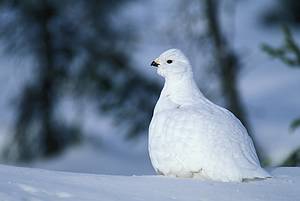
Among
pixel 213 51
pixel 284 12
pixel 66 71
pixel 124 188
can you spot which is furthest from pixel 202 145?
pixel 284 12

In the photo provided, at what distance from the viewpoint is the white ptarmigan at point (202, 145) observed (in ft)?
20.7

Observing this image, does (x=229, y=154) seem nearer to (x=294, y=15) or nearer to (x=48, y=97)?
(x=48, y=97)

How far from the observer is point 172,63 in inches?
288

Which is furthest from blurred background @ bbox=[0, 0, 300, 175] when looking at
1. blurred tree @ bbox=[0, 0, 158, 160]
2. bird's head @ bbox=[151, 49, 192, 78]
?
bird's head @ bbox=[151, 49, 192, 78]

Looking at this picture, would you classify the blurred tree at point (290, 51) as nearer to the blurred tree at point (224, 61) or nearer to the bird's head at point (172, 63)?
the bird's head at point (172, 63)

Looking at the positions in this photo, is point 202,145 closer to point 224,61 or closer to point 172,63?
point 172,63

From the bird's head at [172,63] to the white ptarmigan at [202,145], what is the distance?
17.6 inches

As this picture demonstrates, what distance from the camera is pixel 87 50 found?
15203mm

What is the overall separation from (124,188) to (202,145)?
83 cm

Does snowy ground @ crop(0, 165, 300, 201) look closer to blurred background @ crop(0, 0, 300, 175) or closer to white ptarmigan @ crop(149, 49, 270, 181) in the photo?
white ptarmigan @ crop(149, 49, 270, 181)

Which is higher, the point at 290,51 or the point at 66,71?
the point at 290,51

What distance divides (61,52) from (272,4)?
11550mm

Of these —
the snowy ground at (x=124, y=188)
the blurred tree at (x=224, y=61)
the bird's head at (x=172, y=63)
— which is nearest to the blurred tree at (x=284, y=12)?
the blurred tree at (x=224, y=61)

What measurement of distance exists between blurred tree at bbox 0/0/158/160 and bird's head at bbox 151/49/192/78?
7614mm
